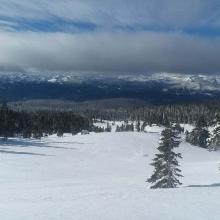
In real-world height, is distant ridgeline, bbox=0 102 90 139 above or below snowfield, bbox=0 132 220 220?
above

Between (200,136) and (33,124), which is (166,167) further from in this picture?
(33,124)

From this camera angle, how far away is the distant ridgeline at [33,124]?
423 feet

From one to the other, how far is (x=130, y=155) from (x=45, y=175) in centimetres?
4174

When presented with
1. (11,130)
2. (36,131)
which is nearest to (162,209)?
(11,130)

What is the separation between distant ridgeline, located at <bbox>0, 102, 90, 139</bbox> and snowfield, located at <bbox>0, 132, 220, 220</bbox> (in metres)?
19.1

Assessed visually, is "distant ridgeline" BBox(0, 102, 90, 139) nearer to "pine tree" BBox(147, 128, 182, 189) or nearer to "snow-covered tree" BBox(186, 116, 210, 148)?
"snow-covered tree" BBox(186, 116, 210, 148)

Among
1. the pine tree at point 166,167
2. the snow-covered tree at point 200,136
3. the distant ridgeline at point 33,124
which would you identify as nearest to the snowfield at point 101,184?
the pine tree at point 166,167

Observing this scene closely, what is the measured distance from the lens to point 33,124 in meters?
149

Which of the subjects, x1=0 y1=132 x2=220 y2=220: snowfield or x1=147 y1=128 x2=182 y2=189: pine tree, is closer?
x1=0 y1=132 x2=220 y2=220: snowfield

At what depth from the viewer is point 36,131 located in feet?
489

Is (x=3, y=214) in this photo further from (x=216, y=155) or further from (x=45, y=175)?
(x=216, y=155)

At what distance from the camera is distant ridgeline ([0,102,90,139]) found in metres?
129

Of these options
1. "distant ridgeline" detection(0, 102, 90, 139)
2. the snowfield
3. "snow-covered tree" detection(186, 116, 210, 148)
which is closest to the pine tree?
the snowfield

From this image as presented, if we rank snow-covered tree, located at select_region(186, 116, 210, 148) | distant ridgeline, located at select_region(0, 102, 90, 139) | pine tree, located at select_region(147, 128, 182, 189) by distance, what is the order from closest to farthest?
pine tree, located at select_region(147, 128, 182, 189) < distant ridgeline, located at select_region(0, 102, 90, 139) < snow-covered tree, located at select_region(186, 116, 210, 148)
